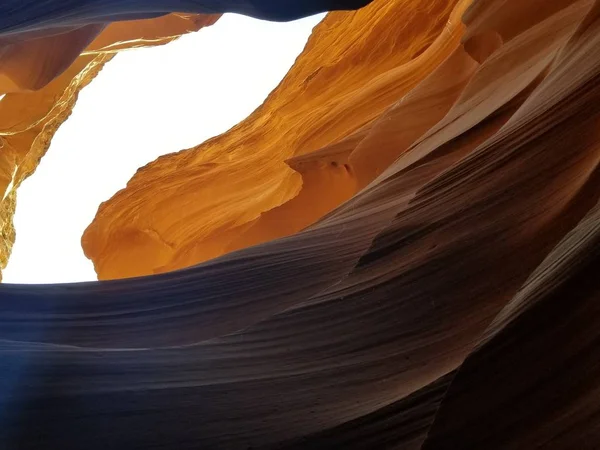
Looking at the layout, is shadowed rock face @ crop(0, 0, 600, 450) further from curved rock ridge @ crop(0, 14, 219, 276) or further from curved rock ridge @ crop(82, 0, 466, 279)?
curved rock ridge @ crop(0, 14, 219, 276)

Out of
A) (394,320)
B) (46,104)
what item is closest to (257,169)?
(46,104)

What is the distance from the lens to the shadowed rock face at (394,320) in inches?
70.2

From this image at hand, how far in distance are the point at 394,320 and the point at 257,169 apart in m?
7.01

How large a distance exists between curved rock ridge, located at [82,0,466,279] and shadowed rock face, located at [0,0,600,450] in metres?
3.84

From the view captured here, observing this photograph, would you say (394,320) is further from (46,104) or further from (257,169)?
(46,104)

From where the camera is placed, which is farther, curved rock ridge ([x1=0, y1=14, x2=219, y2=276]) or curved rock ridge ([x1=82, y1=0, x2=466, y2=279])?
curved rock ridge ([x1=0, y1=14, x2=219, y2=276])

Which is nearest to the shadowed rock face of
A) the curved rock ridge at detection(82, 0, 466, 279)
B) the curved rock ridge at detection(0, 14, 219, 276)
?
the curved rock ridge at detection(82, 0, 466, 279)

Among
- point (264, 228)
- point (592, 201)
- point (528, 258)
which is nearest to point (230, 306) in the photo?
point (528, 258)

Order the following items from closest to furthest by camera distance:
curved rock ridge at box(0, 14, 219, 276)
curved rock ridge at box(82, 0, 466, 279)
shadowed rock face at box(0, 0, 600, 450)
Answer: shadowed rock face at box(0, 0, 600, 450)
curved rock ridge at box(82, 0, 466, 279)
curved rock ridge at box(0, 14, 219, 276)

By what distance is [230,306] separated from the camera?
119 inches

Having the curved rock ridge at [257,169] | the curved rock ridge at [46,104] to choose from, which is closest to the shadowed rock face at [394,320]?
the curved rock ridge at [257,169]

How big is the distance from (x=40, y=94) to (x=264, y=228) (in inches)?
162

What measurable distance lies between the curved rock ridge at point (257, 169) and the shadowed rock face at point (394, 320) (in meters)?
3.84

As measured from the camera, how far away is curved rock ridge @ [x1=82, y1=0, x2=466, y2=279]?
27.9ft
